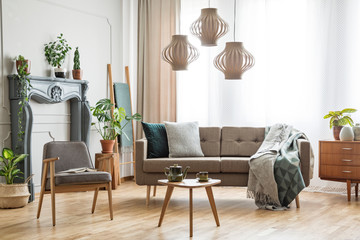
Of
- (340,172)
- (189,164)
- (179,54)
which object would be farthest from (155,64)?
(340,172)

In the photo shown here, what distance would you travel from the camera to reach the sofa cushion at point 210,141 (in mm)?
5023

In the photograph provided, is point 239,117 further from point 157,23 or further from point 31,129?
point 31,129

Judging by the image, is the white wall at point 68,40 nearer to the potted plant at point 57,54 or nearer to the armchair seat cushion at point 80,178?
Result: the potted plant at point 57,54

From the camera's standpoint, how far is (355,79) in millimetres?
5109

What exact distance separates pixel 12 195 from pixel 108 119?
154cm

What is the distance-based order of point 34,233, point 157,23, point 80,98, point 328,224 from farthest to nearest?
1. point 157,23
2. point 80,98
3. point 328,224
4. point 34,233

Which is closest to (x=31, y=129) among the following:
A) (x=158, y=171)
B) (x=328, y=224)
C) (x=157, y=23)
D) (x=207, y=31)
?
(x=158, y=171)

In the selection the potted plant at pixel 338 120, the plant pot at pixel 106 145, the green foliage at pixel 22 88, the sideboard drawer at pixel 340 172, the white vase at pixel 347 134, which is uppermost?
the green foliage at pixel 22 88

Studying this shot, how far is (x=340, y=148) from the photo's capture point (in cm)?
470

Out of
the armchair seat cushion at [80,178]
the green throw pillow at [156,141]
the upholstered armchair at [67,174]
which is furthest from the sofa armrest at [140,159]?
the armchair seat cushion at [80,178]

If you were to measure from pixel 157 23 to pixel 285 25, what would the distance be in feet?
6.04

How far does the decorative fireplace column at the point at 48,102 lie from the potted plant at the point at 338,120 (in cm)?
278

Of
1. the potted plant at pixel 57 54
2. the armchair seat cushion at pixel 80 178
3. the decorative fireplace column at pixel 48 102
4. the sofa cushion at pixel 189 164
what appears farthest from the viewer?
the potted plant at pixel 57 54

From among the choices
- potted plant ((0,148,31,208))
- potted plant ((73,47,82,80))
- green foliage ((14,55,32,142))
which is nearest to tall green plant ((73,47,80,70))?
potted plant ((73,47,82,80))
